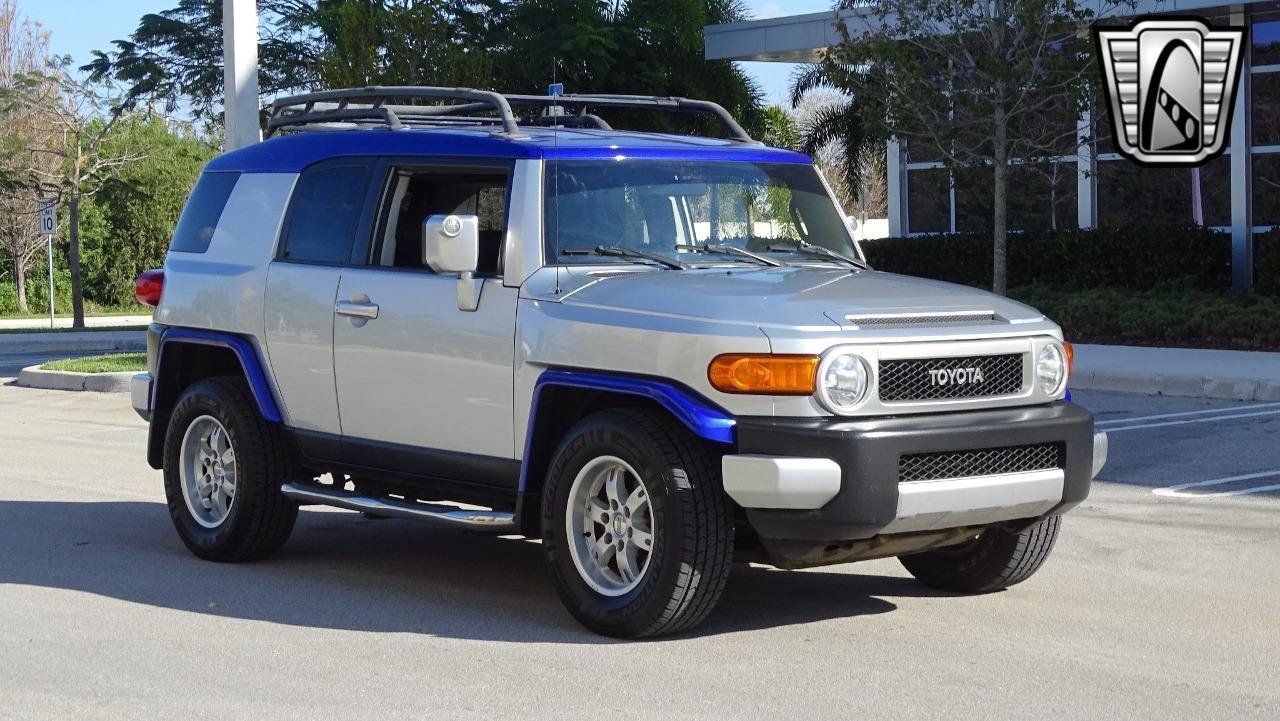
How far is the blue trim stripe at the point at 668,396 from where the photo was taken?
6043mm

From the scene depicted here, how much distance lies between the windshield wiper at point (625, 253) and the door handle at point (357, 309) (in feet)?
3.14

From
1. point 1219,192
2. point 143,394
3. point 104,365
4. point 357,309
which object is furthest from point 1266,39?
point 357,309

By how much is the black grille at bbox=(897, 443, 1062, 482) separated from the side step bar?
1.63m

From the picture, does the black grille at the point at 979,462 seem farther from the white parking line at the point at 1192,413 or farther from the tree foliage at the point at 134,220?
the tree foliage at the point at 134,220

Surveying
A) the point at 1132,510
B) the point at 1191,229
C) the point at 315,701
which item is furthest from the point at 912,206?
the point at 315,701

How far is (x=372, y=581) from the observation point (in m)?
7.71

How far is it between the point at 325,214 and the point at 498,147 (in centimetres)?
108

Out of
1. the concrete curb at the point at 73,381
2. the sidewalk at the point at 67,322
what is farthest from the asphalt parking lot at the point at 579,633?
the sidewalk at the point at 67,322

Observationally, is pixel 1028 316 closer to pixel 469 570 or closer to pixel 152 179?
pixel 469 570

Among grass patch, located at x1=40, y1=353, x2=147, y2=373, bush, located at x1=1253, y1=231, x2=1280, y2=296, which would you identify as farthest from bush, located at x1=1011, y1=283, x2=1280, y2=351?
grass patch, located at x1=40, y1=353, x2=147, y2=373

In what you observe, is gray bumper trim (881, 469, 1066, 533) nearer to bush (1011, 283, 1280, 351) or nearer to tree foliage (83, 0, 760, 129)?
bush (1011, 283, 1280, 351)

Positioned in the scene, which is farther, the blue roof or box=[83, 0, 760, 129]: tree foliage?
box=[83, 0, 760, 129]: tree foliage

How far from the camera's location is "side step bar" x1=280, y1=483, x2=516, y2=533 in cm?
683

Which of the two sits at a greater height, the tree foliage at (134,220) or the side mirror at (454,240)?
the tree foliage at (134,220)
